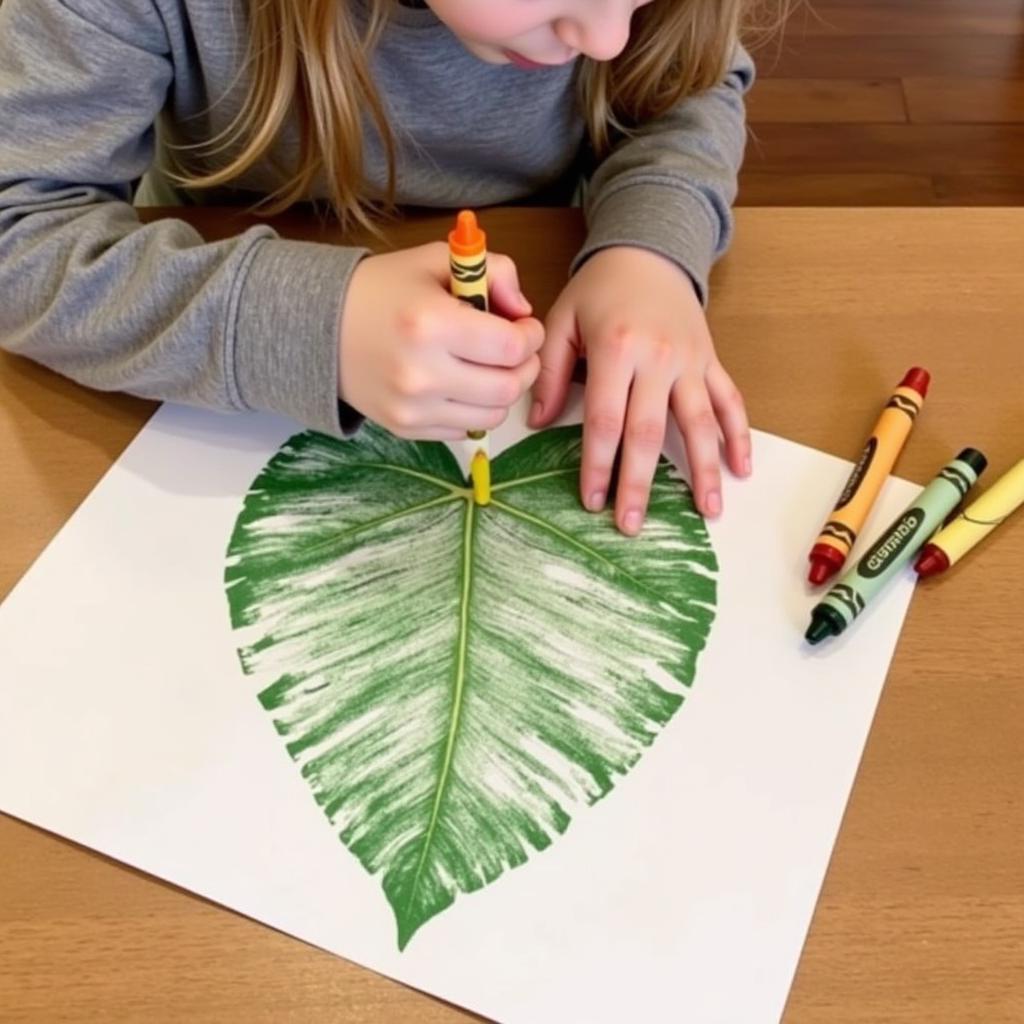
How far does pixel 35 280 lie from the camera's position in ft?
1.95

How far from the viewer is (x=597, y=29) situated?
0.54 metres

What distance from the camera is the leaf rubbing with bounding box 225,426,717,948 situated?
45 centimetres

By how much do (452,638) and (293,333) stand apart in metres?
0.16

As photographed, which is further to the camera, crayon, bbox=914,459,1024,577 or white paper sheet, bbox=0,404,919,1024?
crayon, bbox=914,459,1024,577

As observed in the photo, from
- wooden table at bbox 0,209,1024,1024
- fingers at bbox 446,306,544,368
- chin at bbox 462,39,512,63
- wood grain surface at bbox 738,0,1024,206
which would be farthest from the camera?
wood grain surface at bbox 738,0,1024,206

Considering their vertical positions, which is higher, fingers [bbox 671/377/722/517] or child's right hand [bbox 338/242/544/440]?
child's right hand [bbox 338/242/544/440]

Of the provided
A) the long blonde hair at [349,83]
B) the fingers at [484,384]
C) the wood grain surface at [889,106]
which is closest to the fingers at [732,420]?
the fingers at [484,384]

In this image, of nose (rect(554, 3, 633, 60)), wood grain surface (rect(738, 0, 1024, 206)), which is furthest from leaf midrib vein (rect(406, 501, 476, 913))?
wood grain surface (rect(738, 0, 1024, 206))

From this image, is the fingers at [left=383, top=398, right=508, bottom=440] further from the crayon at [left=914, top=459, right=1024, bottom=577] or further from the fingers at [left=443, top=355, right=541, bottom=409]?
the crayon at [left=914, top=459, right=1024, bottom=577]

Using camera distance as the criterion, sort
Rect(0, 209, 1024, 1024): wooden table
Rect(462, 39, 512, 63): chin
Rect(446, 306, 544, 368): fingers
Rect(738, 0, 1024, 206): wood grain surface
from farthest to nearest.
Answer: Rect(738, 0, 1024, 206): wood grain surface, Rect(462, 39, 512, 63): chin, Rect(446, 306, 544, 368): fingers, Rect(0, 209, 1024, 1024): wooden table

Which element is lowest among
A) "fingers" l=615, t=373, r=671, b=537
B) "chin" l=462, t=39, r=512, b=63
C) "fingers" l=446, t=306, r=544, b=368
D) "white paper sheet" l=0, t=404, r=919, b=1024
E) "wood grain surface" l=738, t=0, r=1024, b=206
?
"wood grain surface" l=738, t=0, r=1024, b=206

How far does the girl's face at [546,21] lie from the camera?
0.54 meters

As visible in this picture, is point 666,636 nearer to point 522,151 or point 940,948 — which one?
point 940,948

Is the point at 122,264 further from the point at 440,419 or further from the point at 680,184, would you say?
the point at 680,184
